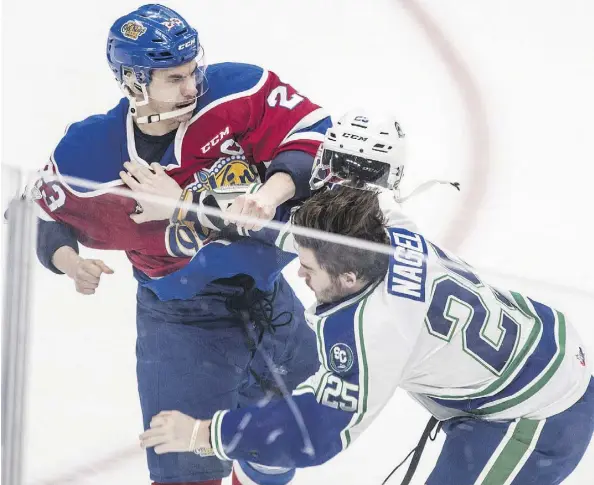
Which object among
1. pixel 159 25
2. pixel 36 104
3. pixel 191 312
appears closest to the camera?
pixel 191 312

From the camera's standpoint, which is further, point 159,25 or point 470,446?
point 159,25

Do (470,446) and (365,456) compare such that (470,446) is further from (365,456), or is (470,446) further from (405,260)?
(405,260)

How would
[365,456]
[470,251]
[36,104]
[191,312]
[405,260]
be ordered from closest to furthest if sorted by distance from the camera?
1. [405,260]
2. [365,456]
3. [191,312]
4. [470,251]
5. [36,104]

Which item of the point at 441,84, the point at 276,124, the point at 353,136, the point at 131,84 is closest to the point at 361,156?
the point at 353,136

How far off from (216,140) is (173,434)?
58 cm

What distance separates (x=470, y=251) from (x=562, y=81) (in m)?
0.90

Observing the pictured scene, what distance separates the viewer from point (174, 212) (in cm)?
159

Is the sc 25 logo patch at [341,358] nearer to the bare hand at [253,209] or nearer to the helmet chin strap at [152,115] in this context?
the bare hand at [253,209]

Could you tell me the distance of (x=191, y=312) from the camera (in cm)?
170

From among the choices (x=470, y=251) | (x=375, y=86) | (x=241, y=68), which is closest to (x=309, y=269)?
(x=241, y=68)

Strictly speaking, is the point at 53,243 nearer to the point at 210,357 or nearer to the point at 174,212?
the point at 174,212

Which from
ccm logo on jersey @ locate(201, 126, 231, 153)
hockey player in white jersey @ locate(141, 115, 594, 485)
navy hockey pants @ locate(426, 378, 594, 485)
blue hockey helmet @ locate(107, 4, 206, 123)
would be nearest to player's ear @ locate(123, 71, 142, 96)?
blue hockey helmet @ locate(107, 4, 206, 123)

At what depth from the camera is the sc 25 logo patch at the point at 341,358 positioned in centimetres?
147

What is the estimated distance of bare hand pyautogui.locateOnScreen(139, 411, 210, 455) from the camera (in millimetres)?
1570
